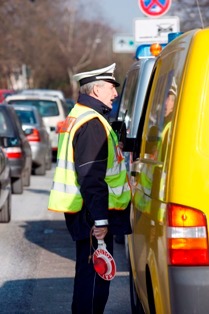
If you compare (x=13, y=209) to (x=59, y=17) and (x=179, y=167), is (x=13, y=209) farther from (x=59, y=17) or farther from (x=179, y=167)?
(x=59, y=17)

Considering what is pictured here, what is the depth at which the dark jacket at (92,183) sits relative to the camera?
6152 mm

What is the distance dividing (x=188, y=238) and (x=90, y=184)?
1.46 m

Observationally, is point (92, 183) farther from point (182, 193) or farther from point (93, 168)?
point (182, 193)

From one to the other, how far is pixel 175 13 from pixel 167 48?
27.6 m

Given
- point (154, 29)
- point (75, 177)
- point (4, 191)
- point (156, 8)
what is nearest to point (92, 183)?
point (75, 177)

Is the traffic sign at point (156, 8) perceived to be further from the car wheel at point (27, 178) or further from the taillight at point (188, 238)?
the taillight at point (188, 238)

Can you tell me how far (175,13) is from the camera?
110ft

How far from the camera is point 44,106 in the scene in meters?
26.6

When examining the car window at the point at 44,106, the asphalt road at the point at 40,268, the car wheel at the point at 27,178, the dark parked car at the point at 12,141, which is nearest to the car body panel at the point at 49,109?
the car window at the point at 44,106

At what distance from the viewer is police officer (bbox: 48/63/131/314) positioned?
6184 mm

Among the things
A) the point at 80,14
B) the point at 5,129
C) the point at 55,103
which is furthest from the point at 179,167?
the point at 80,14

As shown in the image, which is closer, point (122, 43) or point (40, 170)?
point (40, 170)

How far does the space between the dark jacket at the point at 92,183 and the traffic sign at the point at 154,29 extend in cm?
1041

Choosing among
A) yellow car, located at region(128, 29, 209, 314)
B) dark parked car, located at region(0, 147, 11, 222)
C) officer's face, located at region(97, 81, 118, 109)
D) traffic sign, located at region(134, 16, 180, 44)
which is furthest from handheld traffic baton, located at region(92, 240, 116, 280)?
traffic sign, located at region(134, 16, 180, 44)
